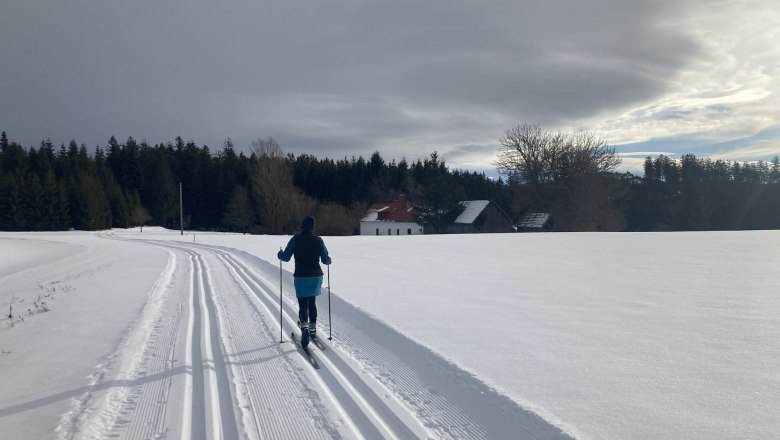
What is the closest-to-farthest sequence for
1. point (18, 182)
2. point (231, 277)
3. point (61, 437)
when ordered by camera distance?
1. point (61, 437)
2. point (231, 277)
3. point (18, 182)

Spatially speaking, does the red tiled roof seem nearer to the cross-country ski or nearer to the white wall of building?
the white wall of building

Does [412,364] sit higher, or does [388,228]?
[388,228]

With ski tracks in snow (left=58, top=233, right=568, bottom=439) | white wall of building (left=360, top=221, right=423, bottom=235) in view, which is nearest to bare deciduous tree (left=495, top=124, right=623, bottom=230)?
white wall of building (left=360, top=221, right=423, bottom=235)

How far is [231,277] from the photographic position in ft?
50.5

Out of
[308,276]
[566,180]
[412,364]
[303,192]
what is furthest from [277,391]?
[303,192]

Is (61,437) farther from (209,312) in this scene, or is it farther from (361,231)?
(361,231)

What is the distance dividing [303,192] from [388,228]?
642 inches

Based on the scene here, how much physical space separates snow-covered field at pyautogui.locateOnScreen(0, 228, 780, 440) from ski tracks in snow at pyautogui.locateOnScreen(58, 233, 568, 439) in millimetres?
23

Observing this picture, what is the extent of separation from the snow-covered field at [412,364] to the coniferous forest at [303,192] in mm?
41853

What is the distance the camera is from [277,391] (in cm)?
519

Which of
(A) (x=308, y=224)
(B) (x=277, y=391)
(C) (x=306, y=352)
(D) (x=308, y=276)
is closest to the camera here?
(B) (x=277, y=391)

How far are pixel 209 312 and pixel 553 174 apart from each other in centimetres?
4747

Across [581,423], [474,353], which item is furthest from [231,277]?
[581,423]

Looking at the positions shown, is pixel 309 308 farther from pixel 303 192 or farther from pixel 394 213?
pixel 303 192
